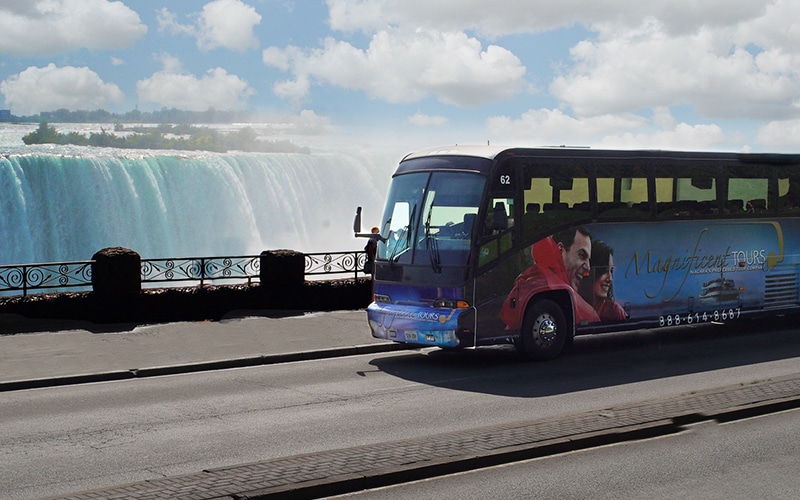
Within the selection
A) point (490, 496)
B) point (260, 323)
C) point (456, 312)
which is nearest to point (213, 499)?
point (490, 496)

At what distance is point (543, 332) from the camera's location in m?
16.9

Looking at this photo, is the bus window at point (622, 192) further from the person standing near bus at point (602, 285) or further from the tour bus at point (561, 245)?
the person standing near bus at point (602, 285)

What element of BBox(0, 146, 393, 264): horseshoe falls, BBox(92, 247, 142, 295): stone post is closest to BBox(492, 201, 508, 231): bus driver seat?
BBox(92, 247, 142, 295): stone post

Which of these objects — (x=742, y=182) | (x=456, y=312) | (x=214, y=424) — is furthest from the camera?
(x=742, y=182)

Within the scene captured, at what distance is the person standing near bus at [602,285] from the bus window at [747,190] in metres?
3.64

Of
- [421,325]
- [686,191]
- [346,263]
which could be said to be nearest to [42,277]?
[346,263]

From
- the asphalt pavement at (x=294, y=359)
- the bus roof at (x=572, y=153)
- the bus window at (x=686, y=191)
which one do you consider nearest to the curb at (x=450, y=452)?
the asphalt pavement at (x=294, y=359)

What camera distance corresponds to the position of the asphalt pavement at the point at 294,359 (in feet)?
28.7

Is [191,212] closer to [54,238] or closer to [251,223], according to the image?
[251,223]

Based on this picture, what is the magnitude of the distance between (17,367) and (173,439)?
6026 millimetres

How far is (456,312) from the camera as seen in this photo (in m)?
15.8

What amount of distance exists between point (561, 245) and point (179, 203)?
65.8 metres

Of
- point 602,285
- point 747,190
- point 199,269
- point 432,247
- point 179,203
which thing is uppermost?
point 179,203

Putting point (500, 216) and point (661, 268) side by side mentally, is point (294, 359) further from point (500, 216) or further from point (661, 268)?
point (661, 268)
